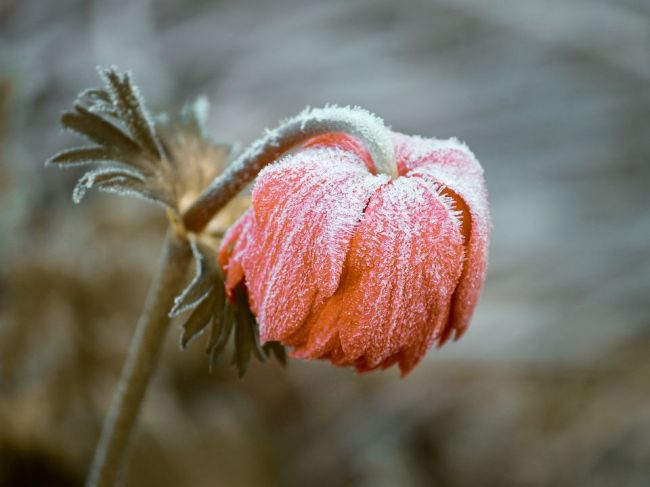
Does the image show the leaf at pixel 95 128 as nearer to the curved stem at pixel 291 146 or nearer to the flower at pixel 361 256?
the curved stem at pixel 291 146

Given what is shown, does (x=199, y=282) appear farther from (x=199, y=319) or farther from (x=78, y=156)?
(x=78, y=156)

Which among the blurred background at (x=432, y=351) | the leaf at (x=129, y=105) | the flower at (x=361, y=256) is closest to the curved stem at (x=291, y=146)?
the flower at (x=361, y=256)

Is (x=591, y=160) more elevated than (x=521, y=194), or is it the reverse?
(x=591, y=160)

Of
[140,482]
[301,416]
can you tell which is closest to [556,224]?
[301,416]

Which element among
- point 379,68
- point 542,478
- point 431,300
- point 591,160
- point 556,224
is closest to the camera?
point 431,300

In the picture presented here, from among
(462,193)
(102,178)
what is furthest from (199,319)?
(462,193)

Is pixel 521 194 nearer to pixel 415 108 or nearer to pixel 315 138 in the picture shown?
pixel 415 108

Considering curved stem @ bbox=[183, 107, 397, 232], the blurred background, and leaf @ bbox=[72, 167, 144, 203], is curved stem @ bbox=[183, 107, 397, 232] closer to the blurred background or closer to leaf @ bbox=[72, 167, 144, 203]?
leaf @ bbox=[72, 167, 144, 203]
